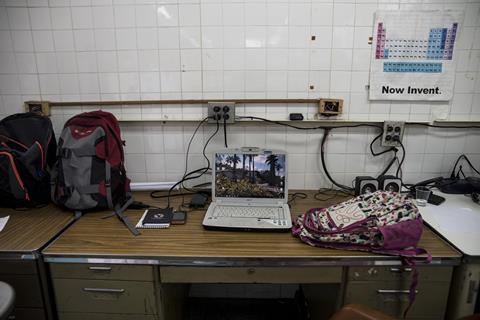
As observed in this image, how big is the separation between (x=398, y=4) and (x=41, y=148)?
6.81ft

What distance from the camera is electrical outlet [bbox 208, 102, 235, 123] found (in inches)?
65.9

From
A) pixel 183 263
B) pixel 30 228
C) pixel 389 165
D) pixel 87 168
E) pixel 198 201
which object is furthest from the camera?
pixel 389 165

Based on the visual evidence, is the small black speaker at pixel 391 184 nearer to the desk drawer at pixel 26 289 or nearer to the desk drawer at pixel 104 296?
the desk drawer at pixel 104 296

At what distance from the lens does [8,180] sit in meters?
1.44

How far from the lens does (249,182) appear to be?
4.90 feet

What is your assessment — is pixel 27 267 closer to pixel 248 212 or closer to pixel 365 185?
pixel 248 212

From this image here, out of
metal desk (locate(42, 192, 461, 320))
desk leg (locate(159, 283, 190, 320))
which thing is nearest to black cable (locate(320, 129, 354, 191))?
metal desk (locate(42, 192, 461, 320))

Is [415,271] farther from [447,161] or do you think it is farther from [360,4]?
[360,4]

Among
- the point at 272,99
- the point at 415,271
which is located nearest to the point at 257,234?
the point at 415,271

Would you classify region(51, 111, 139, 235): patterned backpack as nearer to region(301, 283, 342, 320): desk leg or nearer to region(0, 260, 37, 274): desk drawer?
region(0, 260, 37, 274): desk drawer

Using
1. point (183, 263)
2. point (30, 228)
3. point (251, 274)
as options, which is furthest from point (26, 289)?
point (251, 274)

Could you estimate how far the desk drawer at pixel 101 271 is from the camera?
3.76 feet

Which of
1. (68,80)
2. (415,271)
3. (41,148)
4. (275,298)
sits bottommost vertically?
(275,298)

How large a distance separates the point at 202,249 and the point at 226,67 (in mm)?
1040
